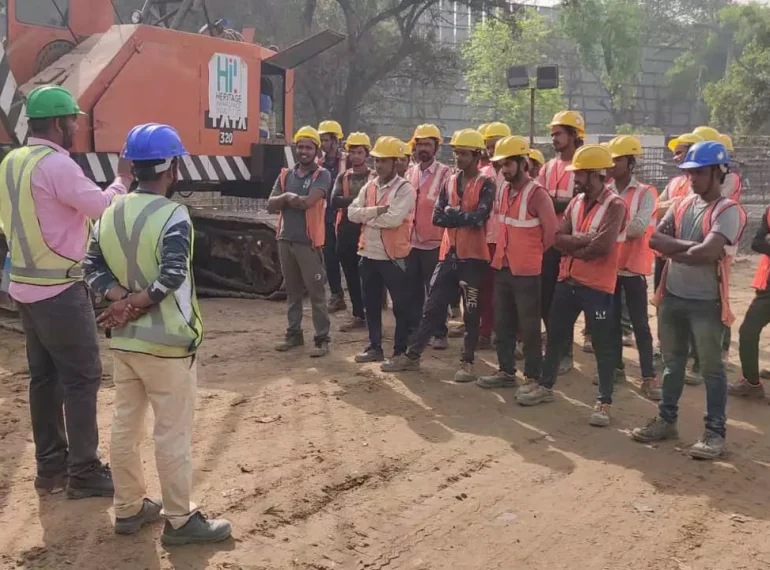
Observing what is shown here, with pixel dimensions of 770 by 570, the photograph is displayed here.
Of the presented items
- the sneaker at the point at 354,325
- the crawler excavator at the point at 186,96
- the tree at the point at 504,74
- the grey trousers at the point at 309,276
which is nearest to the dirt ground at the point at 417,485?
the grey trousers at the point at 309,276

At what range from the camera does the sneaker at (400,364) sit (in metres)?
7.24

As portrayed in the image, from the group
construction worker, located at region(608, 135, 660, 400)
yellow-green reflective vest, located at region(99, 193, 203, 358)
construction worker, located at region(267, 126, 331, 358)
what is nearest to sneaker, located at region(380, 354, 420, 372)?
construction worker, located at region(267, 126, 331, 358)

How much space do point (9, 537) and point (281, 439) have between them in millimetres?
1831

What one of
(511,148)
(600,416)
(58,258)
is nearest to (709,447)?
(600,416)

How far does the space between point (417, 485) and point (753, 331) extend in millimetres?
3317

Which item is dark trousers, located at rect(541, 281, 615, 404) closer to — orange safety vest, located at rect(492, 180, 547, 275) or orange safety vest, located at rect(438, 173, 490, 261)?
orange safety vest, located at rect(492, 180, 547, 275)

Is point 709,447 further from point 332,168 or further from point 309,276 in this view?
point 332,168

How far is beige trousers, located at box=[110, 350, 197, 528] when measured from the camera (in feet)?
12.7

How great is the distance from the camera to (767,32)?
115 ft

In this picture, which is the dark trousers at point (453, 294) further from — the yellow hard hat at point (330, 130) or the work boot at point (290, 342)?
the yellow hard hat at point (330, 130)

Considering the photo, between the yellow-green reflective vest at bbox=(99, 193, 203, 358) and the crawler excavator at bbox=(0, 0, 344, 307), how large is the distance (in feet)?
17.3

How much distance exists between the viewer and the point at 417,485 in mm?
4855

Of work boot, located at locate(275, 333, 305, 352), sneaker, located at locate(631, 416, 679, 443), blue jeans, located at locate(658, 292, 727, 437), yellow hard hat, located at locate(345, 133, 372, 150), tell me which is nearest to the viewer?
blue jeans, located at locate(658, 292, 727, 437)

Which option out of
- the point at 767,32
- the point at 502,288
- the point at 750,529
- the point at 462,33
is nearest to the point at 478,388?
the point at 502,288
